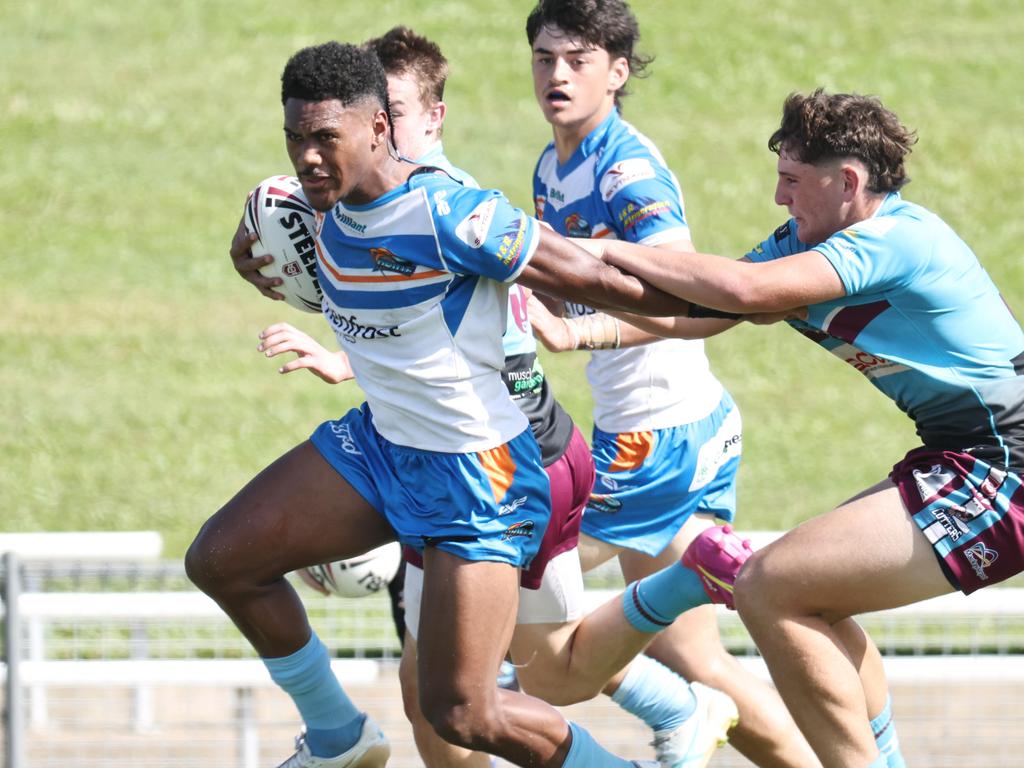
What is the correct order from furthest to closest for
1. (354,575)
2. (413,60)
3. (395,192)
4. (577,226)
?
(354,575) → (577,226) → (413,60) → (395,192)

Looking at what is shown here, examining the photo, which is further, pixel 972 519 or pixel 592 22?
pixel 592 22

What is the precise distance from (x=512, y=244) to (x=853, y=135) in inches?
39.8

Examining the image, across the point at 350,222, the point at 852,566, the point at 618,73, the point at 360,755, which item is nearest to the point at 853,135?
the point at 852,566

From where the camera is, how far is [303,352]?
14.9ft

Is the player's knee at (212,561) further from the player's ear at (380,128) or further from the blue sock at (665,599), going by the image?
the blue sock at (665,599)

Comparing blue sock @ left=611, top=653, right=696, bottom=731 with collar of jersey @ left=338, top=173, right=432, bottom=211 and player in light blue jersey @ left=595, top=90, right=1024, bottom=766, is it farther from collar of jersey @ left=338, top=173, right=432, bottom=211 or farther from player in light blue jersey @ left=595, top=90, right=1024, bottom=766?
collar of jersey @ left=338, top=173, right=432, bottom=211

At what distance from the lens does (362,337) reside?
4258 mm

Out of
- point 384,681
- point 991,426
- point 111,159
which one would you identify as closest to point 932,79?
point 111,159

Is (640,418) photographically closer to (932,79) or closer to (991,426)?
(991,426)

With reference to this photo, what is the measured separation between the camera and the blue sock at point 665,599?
196 inches

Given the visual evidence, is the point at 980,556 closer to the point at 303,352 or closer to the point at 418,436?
the point at 418,436

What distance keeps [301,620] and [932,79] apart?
13.7 metres

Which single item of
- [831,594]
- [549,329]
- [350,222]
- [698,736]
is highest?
[350,222]

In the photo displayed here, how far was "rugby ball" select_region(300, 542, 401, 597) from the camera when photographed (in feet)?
18.9
